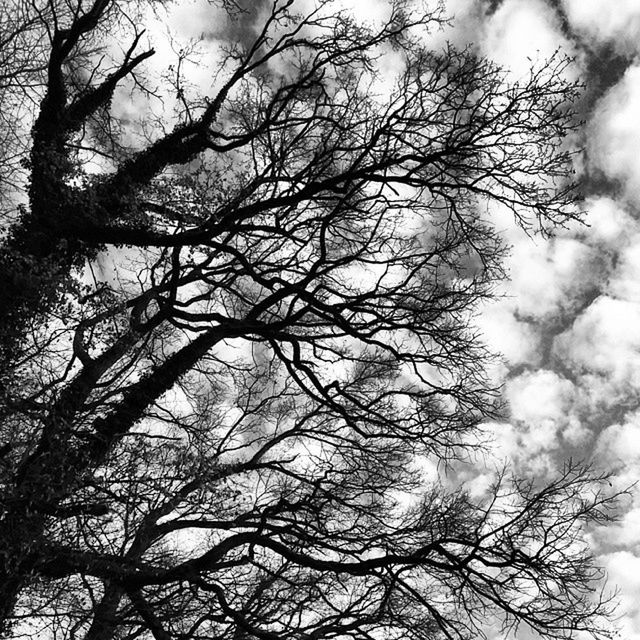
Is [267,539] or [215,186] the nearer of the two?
[267,539]

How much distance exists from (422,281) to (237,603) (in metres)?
5.69

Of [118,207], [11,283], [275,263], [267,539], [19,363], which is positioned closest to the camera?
[19,363]

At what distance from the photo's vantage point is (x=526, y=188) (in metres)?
7.56

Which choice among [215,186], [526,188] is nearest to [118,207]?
[215,186]

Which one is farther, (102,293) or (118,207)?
(118,207)

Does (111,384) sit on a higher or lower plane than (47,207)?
lower

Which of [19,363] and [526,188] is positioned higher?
[526,188]

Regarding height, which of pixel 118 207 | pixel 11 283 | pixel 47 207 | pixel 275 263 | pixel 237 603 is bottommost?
pixel 237 603

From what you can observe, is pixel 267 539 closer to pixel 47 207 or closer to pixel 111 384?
pixel 111 384

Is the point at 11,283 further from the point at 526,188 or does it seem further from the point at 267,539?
the point at 526,188

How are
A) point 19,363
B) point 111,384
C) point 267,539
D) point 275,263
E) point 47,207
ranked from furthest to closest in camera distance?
point 275,263 → point 111,384 → point 47,207 → point 267,539 → point 19,363

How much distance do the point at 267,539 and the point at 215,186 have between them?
17.5 ft

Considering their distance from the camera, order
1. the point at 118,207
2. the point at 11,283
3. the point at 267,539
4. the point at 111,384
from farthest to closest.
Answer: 1. the point at 111,384
2. the point at 118,207
3. the point at 267,539
4. the point at 11,283

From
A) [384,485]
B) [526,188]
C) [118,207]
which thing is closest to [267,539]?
[384,485]
